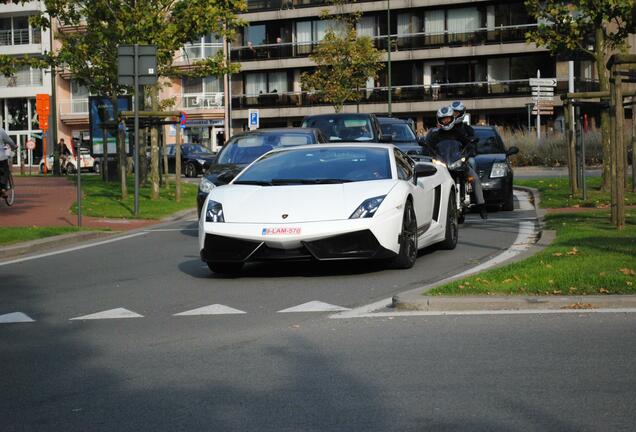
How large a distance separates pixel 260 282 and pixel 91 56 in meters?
23.8

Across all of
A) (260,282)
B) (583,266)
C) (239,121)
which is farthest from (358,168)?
(239,121)

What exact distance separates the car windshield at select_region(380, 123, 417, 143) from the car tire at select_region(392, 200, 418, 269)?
1247 centimetres

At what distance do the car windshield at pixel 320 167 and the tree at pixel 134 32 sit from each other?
1729cm

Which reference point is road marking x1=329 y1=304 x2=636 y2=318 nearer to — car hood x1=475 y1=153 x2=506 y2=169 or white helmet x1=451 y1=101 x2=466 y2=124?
white helmet x1=451 y1=101 x2=466 y2=124

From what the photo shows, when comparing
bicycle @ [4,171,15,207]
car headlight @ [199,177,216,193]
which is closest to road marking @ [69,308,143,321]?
car headlight @ [199,177,216,193]

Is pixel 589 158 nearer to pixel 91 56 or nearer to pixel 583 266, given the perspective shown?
pixel 91 56

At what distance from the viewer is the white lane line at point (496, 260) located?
9225 mm

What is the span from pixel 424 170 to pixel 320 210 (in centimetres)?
199

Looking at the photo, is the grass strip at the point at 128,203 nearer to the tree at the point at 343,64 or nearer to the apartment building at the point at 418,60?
the tree at the point at 343,64

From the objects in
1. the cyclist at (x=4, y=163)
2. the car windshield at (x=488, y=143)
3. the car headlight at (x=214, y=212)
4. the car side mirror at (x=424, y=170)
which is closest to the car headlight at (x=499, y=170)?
the car windshield at (x=488, y=143)

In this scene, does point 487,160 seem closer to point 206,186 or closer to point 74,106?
point 206,186

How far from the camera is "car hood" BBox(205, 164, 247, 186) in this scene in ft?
57.5

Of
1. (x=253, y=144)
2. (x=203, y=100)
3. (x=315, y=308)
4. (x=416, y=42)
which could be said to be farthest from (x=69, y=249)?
(x=203, y=100)

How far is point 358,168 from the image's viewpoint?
12453 millimetres
